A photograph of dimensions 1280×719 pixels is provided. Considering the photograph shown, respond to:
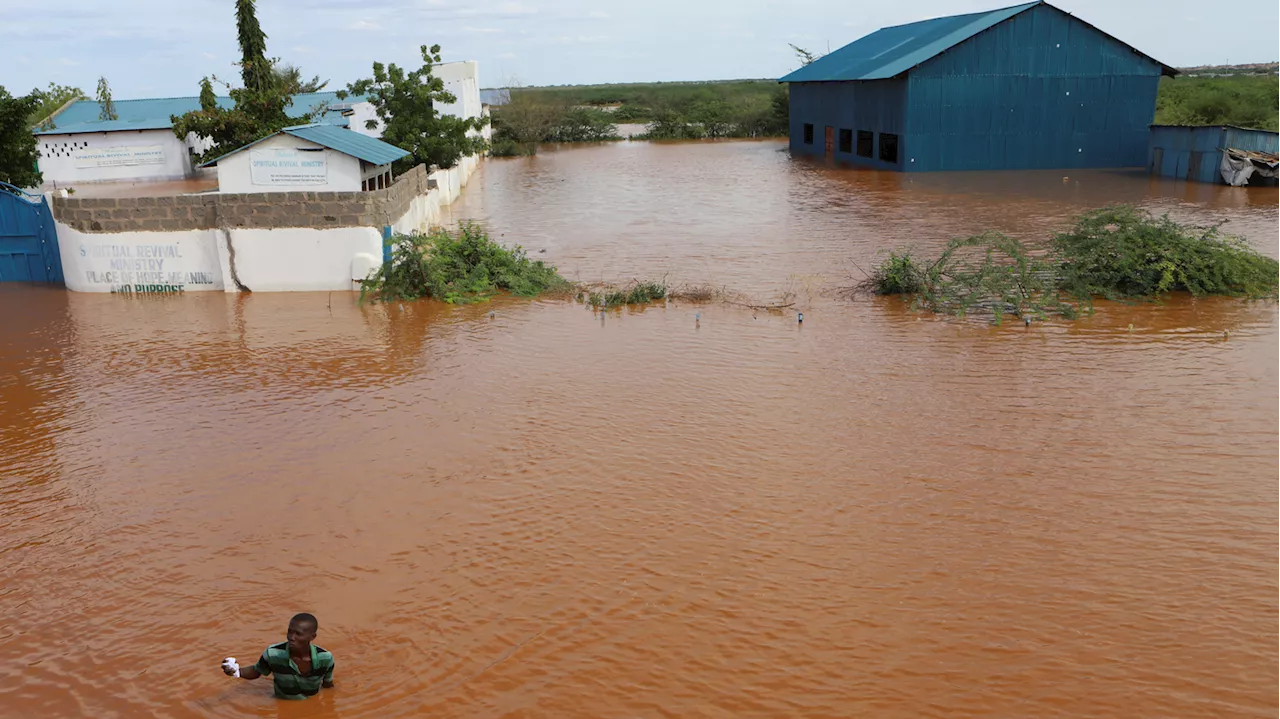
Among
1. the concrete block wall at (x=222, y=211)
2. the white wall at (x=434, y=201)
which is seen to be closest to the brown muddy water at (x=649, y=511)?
the concrete block wall at (x=222, y=211)

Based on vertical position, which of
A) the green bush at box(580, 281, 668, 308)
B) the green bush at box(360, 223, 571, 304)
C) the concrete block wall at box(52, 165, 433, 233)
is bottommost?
the green bush at box(580, 281, 668, 308)

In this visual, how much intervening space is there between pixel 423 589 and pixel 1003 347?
32.1ft

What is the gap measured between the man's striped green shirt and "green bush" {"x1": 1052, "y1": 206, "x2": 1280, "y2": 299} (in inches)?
571

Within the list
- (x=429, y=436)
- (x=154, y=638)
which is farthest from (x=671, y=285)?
(x=154, y=638)

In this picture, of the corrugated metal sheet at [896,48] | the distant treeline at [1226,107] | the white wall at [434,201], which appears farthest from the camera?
the distant treeline at [1226,107]

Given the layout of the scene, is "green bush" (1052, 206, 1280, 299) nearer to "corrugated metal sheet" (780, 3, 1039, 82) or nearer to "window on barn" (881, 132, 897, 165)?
"corrugated metal sheet" (780, 3, 1039, 82)

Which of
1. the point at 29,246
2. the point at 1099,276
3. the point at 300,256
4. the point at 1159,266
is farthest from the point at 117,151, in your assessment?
the point at 1159,266

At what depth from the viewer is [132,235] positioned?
18.2 m

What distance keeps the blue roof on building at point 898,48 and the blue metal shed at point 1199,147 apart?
3776mm

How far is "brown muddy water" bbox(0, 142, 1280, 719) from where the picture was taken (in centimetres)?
649

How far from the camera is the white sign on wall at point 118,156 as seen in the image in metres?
35.3

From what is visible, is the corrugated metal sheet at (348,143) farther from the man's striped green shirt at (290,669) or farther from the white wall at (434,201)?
the man's striped green shirt at (290,669)

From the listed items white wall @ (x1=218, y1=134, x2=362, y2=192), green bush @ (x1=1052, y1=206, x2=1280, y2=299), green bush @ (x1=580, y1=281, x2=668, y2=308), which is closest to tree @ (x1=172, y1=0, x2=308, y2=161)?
white wall @ (x1=218, y1=134, x2=362, y2=192)

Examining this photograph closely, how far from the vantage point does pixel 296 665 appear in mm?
6168
